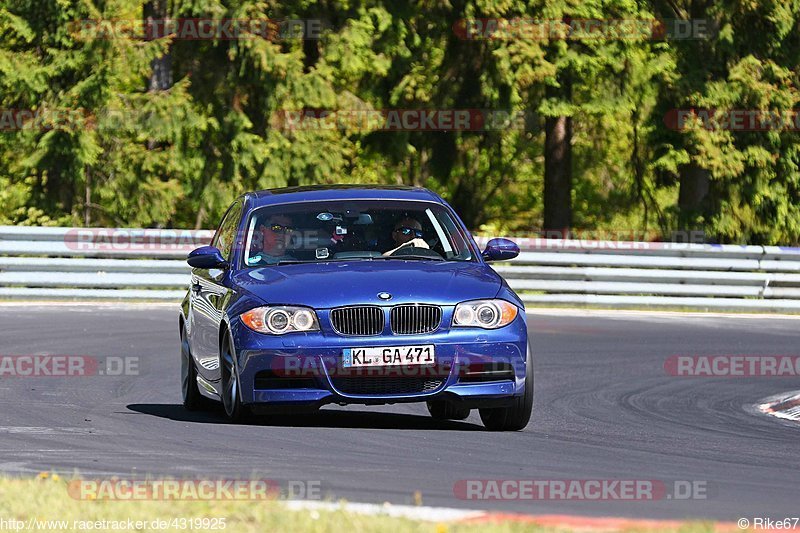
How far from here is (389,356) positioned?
10070mm

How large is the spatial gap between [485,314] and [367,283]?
76 cm

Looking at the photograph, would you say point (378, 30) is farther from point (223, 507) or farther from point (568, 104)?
point (223, 507)

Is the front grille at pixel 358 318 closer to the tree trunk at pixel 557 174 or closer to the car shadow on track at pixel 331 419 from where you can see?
the car shadow on track at pixel 331 419

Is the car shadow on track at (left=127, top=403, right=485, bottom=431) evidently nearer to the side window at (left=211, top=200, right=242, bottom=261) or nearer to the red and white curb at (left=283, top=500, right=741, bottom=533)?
the side window at (left=211, top=200, right=242, bottom=261)

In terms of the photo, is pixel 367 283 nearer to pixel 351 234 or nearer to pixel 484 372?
pixel 484 372

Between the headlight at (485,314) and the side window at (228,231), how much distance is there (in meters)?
2.10

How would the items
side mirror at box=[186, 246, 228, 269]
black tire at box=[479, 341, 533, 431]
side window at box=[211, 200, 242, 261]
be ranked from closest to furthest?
black tire at box=[479, 341, 533, 431], side mirror at box=[186, 246, 228, 269], side window at box=[211, 200, 242, 261]

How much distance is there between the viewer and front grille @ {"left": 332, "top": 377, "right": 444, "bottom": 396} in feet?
33.3

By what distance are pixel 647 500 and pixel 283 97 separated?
24.3m

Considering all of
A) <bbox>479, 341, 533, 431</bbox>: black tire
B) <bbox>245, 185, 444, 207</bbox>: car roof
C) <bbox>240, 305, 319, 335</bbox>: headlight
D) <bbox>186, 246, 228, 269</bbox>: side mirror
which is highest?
<bbox>245, 185, 444, 207</bbox>: car roof

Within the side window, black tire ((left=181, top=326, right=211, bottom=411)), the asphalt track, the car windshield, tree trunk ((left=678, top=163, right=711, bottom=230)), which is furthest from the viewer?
tree trunk ((left=678, top=163, right=711, bottom=230))

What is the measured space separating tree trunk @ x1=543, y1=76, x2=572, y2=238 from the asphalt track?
1704 centimetres

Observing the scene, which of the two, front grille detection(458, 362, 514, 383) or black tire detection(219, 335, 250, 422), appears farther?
Result: black tire detection(219, 335, 250, 422)

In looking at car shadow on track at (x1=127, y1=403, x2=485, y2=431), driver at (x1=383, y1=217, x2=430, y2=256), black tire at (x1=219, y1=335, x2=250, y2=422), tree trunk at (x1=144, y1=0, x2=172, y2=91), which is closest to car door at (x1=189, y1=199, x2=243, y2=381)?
black tire at (x1=219, y1=335, x2=250, y2=422)
